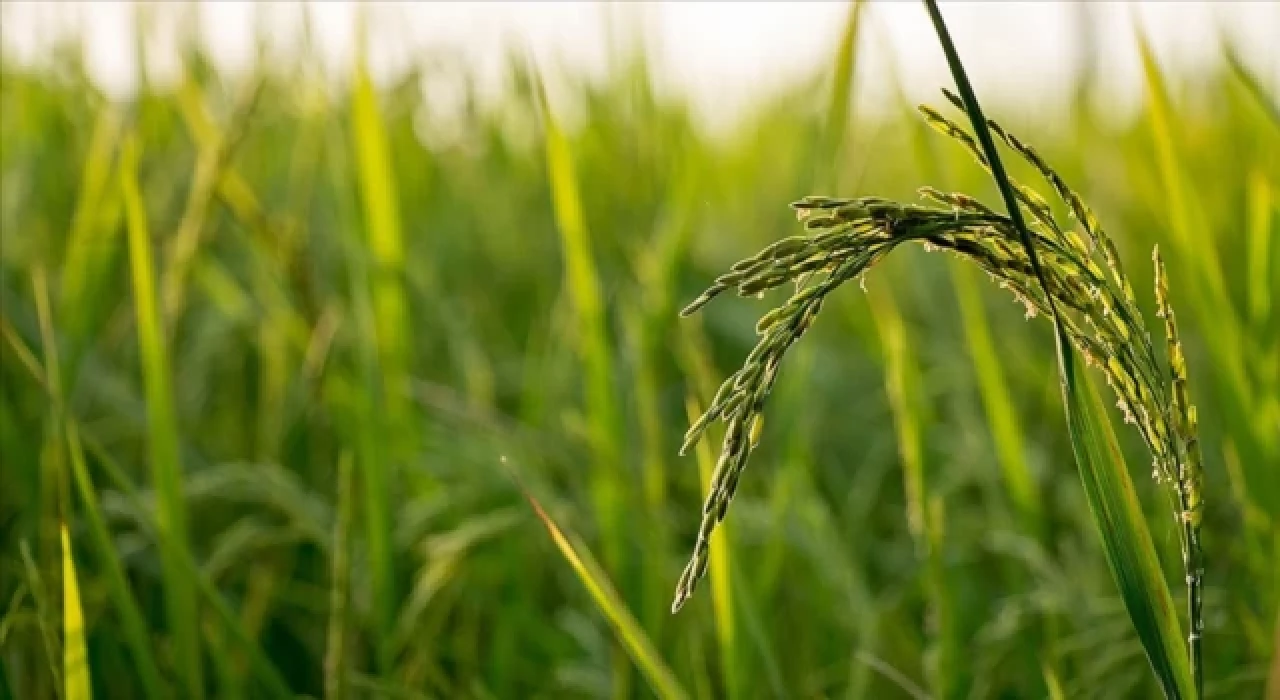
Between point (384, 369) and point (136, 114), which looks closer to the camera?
point (384, 369)

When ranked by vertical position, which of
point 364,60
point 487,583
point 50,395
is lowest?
point 487,583

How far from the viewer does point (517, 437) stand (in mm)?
1403

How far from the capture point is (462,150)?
8.45 feet

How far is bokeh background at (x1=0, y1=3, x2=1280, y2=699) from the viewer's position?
40.8 inches

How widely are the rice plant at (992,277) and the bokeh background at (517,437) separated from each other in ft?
0.81

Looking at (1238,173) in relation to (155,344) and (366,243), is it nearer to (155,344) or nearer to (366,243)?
(366,243)

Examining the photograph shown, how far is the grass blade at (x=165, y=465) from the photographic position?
103 centimetres

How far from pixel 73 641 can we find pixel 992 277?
0.66 m

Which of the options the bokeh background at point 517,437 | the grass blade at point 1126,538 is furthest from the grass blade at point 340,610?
the grass blade at point 1126,538

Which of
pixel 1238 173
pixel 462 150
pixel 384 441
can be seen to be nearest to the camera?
pixel 384 441

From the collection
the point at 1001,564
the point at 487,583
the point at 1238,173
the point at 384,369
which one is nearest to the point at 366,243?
the point at 384,369

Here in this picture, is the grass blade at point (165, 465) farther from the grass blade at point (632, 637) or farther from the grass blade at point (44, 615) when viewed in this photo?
the grass blade at point (632, 637)

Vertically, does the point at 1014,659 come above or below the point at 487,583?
below

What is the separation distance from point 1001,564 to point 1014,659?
0.28m
